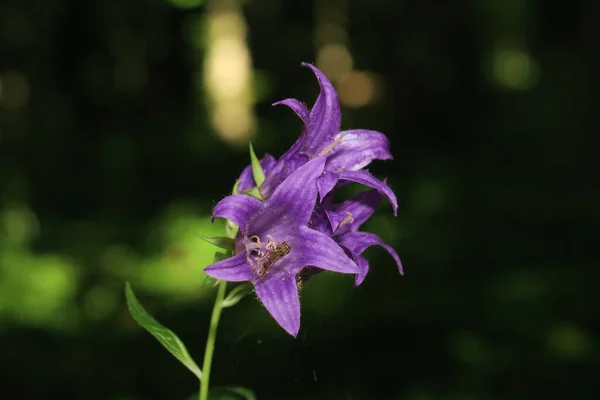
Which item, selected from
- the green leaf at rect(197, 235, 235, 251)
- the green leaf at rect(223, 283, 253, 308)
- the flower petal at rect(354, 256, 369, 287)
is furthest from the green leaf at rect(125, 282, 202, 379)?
the flower petal at rect(354, 256, 369, 287)

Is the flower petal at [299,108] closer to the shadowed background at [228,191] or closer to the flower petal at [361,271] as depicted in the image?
the flower petal at [361,271]

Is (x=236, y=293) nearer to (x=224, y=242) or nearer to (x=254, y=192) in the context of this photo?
(x=224, y=242)

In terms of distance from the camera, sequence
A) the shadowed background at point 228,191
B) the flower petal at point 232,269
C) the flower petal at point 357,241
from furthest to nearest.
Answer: the shadowed background at point 228,191, the flower petal at point 357,241, the flower petal at point 232,269

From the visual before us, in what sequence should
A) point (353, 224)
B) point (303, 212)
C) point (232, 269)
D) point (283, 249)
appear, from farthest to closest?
point (353, 224)
point (283, 249)
point (303, 212)
point (232, 269)

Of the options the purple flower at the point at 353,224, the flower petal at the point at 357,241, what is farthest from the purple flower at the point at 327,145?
the flower petal at the point at 357,241

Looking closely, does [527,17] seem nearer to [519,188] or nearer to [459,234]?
[519,188]

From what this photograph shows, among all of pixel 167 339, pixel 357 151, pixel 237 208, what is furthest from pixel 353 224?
pixel 167 339
